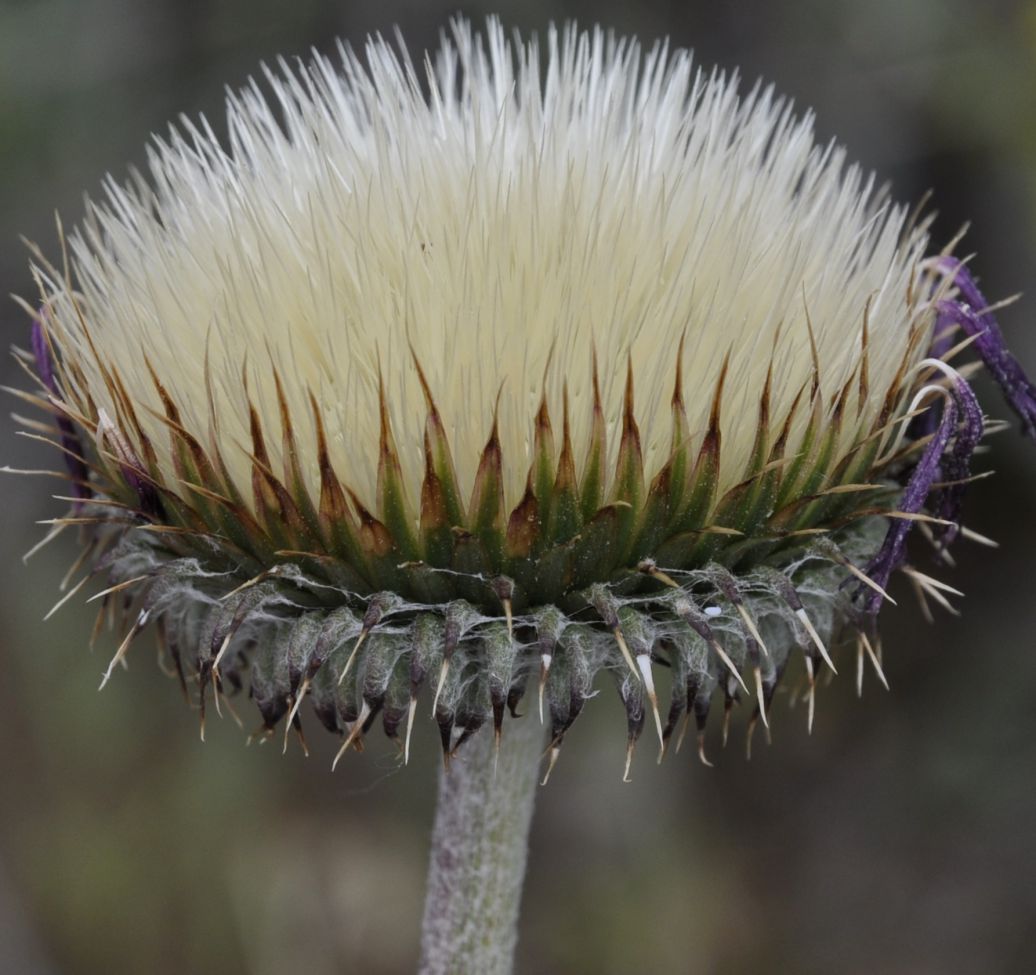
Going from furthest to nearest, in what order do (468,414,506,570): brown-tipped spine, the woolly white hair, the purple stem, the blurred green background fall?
the blurred green background
the purple stem
the woolly white hair
(468,414,506,570): brown-tipped spine

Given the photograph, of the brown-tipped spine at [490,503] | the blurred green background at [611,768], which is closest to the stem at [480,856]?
the brown-tipped spine at [490,503]

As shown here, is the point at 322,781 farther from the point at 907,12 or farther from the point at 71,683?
the point at 907,12

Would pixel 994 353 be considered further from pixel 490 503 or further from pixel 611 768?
pixel 611 768

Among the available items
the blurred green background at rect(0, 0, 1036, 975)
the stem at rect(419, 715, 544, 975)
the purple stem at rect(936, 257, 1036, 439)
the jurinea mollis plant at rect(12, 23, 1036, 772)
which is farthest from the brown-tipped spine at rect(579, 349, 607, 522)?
the blurred green background at rect(0, 0, 1036, 975)

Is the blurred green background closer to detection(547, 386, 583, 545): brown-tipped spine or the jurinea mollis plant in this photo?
the jurinea mollis plant


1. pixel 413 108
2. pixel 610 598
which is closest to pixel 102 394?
pixel 413 108

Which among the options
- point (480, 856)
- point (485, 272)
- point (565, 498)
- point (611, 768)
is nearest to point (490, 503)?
point (565, 498)
